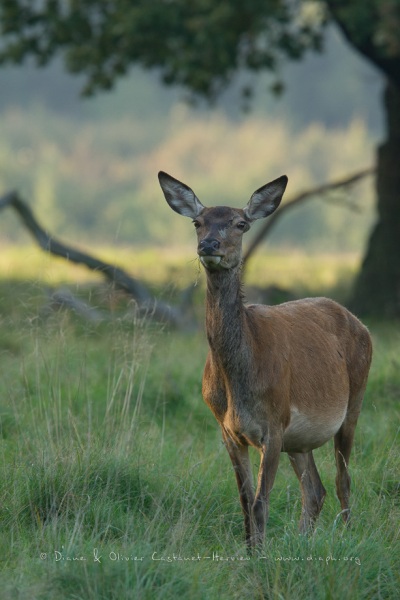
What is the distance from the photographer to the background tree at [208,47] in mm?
14891

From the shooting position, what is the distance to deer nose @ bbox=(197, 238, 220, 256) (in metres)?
6.33

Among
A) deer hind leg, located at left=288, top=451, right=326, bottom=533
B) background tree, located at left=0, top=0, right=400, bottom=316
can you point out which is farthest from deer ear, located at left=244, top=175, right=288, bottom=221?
background tree, located at left=0, top=0, right=400, bottom=316

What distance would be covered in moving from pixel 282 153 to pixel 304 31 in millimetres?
53437

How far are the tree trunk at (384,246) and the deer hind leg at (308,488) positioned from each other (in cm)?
890

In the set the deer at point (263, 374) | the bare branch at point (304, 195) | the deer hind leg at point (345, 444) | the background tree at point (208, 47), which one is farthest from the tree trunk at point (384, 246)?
the deer at point (263, 374)

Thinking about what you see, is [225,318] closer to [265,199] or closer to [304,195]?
[265,199]

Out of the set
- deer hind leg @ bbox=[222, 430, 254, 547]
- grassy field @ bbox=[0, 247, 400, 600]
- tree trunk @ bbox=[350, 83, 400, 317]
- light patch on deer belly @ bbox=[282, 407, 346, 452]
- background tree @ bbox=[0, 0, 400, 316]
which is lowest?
grassy field @ bbox=[0, 247, 400, 600]

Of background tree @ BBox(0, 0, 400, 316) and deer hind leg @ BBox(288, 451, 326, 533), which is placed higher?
background tree @ BBox(0, 0, 400, 316)

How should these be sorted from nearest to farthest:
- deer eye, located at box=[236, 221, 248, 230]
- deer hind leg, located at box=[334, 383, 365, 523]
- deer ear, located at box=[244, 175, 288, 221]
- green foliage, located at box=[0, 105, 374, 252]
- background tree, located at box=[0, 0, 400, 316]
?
deer eye, located at box=[236, 221, 248, 230]
deer ear, located at box=[244, 175, 288, 221]
deer hind leg, located at box=[334, 383, 365, 523]
background tree, located at box=[0, 0, 400, 316]
green foliage, located at box=[0, 105, 374, 252]

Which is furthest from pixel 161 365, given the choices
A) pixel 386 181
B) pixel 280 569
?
pixel 386 181

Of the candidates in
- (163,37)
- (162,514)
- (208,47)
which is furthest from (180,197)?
(163,37)

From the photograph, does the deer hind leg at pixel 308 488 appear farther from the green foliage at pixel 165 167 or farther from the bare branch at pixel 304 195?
the green foliage at pixel 165 167

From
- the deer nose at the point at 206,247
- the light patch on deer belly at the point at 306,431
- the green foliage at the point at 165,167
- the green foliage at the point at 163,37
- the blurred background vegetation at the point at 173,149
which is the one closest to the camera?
the deer nose at the point at 206,247

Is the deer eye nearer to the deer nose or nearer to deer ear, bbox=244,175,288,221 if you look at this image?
deer ear, bbox=244,175,288,221
